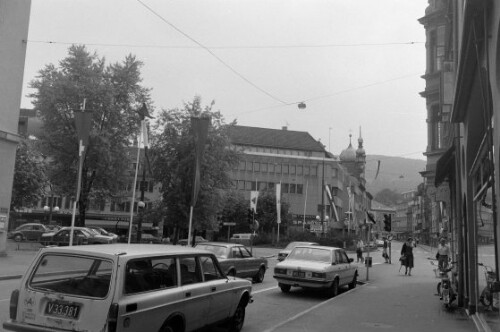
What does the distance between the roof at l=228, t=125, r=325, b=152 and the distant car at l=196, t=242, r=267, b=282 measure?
73.8 meters

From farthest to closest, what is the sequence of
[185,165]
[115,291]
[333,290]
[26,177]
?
[26,177], [185,165], [333,290], [115,291]

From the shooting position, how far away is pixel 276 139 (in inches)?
3792

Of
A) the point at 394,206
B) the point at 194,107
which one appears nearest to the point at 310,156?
the point at 194,107

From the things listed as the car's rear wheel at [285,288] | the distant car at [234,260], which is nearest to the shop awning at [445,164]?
the car's rear wheel at [285,288]

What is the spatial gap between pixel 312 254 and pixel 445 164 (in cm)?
524

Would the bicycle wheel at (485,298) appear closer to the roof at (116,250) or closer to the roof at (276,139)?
the roof at (116,250)

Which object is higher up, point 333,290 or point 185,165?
point 185,165

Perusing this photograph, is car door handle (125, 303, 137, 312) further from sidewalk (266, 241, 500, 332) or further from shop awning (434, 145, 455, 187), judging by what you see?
shop awning (434, 145, 455, 187)

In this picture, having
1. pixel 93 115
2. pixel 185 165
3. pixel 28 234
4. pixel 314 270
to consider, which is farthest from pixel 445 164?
pixel 28 234

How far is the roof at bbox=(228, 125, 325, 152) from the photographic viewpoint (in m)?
93.6

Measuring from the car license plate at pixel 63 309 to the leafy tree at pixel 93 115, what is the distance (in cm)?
3284

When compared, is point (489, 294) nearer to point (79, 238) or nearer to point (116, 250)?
point (116, 250)

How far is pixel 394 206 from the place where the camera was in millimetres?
192875

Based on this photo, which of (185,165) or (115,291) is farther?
(185,165)
